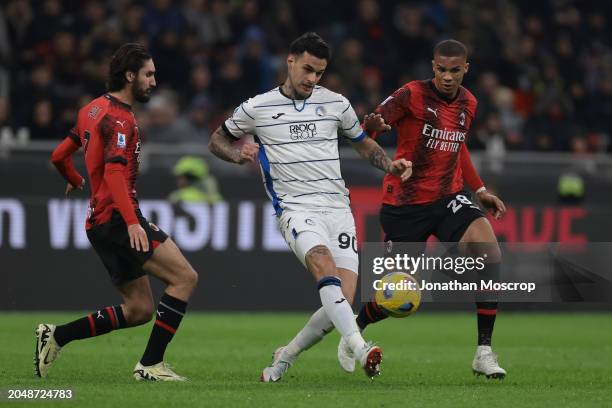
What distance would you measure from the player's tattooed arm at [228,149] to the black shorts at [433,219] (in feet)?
5.54

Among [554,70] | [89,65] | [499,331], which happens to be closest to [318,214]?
[499,331]

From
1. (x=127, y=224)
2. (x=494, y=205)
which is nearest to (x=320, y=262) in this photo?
(x=127, y=224)

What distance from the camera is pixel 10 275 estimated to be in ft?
51.1

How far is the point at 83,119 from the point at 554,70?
14197 mm

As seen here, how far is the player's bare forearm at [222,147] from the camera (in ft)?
29.3

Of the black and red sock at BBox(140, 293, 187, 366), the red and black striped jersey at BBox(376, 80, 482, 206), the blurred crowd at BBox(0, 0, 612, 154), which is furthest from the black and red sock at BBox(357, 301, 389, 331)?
the blurred crowd at BBox(0, 0, 612, 154)

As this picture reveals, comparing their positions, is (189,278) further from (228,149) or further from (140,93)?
(140,93)

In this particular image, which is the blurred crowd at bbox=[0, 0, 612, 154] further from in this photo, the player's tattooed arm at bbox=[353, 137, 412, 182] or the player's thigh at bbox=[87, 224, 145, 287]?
the player's tattooed arm at bbox=[353, 137, 412, 182]

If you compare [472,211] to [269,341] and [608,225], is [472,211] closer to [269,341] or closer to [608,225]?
[269,341]

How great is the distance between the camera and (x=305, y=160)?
8.95 m

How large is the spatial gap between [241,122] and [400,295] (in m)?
1.73

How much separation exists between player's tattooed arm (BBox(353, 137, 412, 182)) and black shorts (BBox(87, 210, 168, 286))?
163 cm

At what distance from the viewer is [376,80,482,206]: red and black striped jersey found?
32.7 feet

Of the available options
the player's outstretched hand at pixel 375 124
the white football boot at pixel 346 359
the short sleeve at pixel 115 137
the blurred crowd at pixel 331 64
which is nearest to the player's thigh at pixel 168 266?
the short sleeve at pixel 115 137
